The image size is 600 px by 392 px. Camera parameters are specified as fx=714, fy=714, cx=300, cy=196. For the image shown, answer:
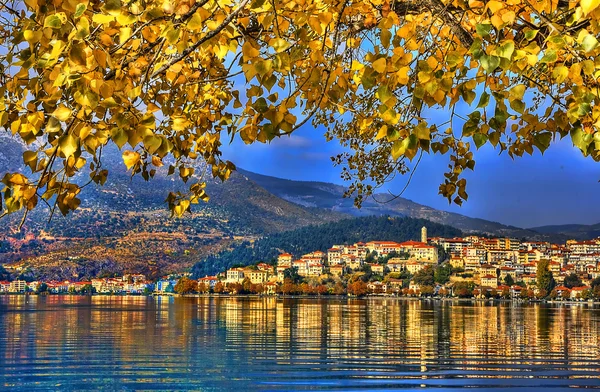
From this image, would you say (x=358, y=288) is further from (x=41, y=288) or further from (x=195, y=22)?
(x=195, y=22)

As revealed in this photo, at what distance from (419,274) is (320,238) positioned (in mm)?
21410

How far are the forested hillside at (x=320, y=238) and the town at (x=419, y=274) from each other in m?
1.67

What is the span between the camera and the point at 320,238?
115m

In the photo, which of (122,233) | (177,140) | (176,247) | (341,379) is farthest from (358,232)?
(177,140)

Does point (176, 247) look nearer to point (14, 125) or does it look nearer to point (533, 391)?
point (533, 391)

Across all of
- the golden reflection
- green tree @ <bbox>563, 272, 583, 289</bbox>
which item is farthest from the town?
the golden reflection

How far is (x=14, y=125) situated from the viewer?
2.80 metres

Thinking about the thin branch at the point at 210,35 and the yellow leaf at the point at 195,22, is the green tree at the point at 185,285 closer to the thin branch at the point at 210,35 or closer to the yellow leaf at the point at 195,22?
the thin branch at the point at 210,35

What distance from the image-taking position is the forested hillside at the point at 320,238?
110 metres

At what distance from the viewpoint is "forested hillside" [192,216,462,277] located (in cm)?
11031

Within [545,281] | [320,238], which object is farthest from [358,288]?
[545,281]

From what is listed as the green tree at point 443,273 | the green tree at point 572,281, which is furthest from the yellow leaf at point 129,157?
the green tree at point 572,281

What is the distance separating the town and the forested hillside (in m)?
1.67

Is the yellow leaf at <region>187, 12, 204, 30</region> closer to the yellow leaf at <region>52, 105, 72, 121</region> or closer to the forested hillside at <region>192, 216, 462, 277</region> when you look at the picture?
the yellow leaf at <region>52, 105, 72, 121</region>
